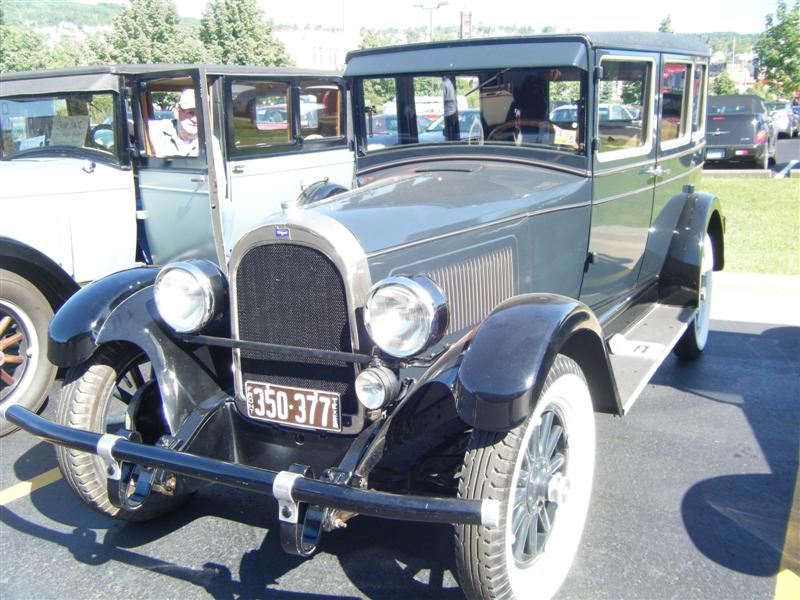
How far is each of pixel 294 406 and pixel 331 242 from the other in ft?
1.90

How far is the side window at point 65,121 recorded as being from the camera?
568 cm

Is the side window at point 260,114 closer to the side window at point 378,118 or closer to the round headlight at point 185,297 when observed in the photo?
the side window at point 378,118

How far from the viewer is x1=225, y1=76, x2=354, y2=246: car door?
5.89 m

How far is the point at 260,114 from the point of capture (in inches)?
246

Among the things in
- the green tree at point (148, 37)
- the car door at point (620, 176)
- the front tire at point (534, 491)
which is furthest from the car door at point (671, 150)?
the green tree at point (148, 37)

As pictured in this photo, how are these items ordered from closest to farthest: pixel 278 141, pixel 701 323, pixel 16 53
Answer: pixel 701 323 < pixel 278 141 < pixel 16 53

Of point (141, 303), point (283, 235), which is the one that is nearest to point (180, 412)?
point (141, 303)

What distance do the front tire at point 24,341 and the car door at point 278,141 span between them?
1.70 meters

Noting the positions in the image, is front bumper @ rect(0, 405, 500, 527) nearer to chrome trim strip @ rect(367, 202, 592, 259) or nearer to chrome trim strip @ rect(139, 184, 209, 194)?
chrome trim strip @ rect(367, 202, 592, 259)

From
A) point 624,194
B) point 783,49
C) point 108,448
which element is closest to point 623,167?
point 624,194

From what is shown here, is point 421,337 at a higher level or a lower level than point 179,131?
lower

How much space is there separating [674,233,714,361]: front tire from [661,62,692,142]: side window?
2.26ft

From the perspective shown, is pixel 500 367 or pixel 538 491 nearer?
pixel 500 367

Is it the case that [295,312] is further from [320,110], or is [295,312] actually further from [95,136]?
[320,110]
